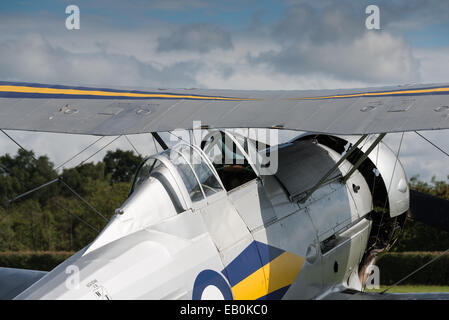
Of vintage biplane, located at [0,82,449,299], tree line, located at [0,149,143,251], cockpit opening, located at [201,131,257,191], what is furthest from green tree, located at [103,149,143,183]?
cockpit opening, located at [201,131,257,191]

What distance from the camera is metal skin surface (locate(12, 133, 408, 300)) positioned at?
4.31 m

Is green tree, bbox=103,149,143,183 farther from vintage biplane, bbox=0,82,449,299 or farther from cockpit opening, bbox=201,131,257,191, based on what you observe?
cockpit opening, bbox=201,131,257,191

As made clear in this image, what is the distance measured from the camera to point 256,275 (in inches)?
205

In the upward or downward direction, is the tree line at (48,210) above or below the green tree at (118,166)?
below

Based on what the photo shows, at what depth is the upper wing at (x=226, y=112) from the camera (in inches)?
214

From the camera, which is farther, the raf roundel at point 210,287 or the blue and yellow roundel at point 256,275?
the blue and yellow roundel at point 256,275

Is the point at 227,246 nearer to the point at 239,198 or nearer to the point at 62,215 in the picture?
the point at 239,198

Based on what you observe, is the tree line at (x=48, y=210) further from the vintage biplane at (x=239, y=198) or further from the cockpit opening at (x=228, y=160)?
the cockpit opening at (x=228, y=160)

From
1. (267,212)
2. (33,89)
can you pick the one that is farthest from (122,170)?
(267,212)

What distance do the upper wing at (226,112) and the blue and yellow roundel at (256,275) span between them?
48.5 inches

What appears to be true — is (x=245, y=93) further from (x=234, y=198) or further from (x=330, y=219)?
(x=234, y=198)

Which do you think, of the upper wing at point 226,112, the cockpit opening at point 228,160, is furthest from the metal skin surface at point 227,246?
the upper wing at point 226,112

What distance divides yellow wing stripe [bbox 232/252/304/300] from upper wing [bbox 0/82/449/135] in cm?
133

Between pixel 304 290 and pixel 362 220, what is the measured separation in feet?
5.43
